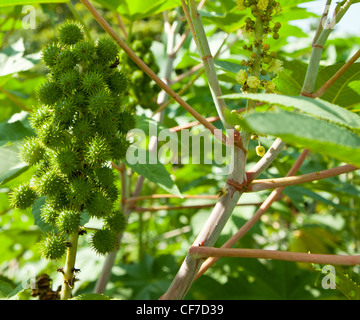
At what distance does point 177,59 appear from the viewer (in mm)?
2076

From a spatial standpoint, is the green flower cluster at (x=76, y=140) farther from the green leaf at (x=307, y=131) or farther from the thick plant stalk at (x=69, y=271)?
the green leaf at (x=307, y=131)

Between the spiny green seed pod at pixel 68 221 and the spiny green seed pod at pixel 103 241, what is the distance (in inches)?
2.8

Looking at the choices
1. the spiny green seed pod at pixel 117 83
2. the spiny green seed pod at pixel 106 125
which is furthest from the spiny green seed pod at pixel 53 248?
the spiny green seed pod at pixel 117 83

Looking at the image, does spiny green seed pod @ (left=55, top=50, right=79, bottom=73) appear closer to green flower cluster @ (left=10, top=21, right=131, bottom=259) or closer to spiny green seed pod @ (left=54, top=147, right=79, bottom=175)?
green flower cluster @ (left=10, top=21, right=131, bottom=259)

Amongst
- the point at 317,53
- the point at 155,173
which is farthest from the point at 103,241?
the point at 317,53

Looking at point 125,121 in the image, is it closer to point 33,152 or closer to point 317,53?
point 33,152

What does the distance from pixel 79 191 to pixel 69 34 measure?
0.34 m

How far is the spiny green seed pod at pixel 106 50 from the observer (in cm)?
85

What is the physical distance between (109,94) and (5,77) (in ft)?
2.80

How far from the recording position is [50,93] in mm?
812
